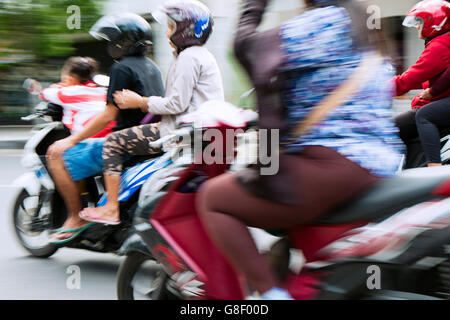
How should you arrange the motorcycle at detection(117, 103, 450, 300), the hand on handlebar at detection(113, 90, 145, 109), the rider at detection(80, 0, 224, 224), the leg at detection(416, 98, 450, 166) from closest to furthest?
1. the motorcycle at detection(117, 103, 450, 300)
2. the rider at detection(80, 0, 224, 224)
3. the hand on handlebar at detection(113, 90, 145, 109)
4. the leg at detection(416, 98, 450, 166)

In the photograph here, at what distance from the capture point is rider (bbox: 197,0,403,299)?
2.18 metres

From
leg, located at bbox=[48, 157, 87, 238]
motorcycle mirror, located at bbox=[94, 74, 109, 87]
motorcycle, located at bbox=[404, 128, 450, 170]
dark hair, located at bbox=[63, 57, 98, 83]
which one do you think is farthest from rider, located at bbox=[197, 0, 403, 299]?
dark hair, located at bbox=[63, 57, 98, 83]

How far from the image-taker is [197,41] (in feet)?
13.2

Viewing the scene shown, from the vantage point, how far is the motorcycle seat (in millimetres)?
2166

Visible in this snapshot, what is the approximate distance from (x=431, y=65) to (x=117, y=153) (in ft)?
6.66

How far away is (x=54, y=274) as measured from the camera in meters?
4.55

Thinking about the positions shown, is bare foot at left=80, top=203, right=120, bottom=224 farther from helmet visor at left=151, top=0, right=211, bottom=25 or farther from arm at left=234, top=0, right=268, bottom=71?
arm at left=234, top=0, right=268, bottom=71

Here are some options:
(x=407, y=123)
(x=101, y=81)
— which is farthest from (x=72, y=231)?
(x=407, y=123)

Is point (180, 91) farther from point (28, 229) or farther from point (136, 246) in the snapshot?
point (28, 229)

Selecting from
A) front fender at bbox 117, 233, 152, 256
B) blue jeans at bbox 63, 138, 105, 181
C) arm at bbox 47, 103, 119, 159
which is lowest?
front fender at bbox 117, 233, 152, 256

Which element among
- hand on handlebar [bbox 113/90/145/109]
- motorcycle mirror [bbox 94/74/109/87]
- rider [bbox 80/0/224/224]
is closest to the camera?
rider [bbox 80/0/224/224]

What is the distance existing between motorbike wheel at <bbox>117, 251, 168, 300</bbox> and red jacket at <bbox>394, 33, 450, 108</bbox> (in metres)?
2.19

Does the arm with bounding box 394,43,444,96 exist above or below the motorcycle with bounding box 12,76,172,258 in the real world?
above

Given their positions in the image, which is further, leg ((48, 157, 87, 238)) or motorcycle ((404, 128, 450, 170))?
leg ((48, 157, 87, 238))
